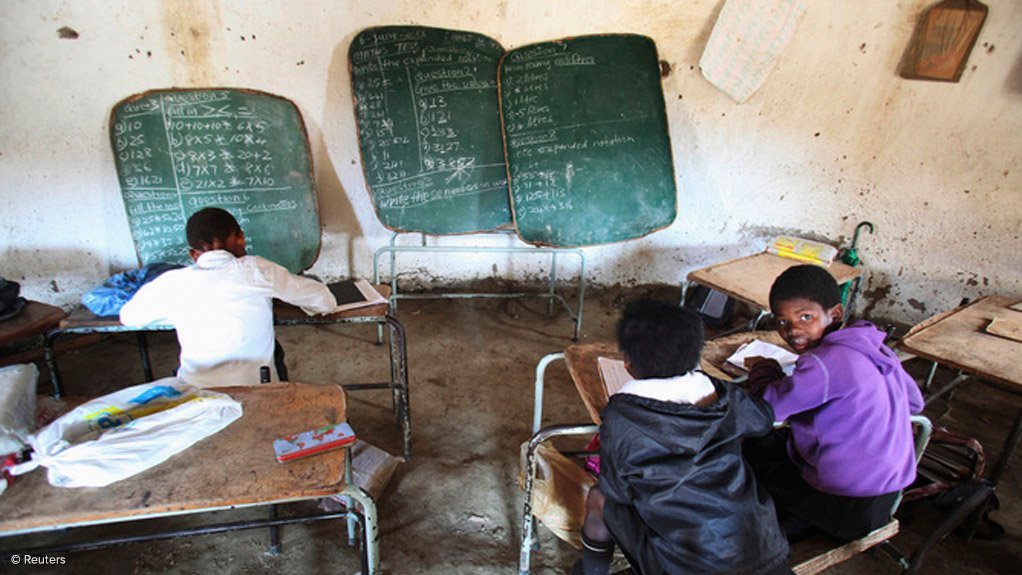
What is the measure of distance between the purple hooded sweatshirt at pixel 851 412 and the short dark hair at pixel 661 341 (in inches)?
14.5

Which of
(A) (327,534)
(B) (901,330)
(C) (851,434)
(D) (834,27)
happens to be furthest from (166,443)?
(B) (901,330)

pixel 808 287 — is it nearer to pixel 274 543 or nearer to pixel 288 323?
pixel 288 323

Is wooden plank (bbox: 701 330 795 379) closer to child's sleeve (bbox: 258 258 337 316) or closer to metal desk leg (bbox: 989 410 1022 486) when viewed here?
metal desk leg (bbox: 989 410 1022 486)

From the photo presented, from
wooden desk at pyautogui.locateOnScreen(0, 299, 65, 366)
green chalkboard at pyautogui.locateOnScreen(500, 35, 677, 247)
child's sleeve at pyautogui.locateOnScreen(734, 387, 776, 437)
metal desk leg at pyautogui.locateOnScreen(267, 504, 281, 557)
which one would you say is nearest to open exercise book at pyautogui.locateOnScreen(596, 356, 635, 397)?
child's sleeve at pyautogui.locateOnScreen(734, 387, 776, 437)

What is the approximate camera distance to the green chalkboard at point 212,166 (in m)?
3.11

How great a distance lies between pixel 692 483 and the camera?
1.22 meters

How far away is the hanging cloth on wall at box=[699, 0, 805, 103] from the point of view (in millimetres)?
3375

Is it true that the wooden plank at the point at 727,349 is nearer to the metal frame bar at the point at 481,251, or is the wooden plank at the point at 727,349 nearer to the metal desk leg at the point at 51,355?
the metal frame bar at the point at 481,251

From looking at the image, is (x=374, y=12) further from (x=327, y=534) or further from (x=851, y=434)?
(x=851, y=434)

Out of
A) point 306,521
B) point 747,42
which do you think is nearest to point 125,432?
point 306,521

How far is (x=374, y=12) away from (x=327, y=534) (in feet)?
9.57

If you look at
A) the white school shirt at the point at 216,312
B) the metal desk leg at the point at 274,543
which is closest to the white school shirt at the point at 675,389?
the white school shirt at the point at 216,312

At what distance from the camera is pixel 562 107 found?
135 inches

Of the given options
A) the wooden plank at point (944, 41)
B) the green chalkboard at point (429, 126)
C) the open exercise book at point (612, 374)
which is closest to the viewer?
the open exercise book at point (612, 374)
